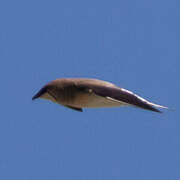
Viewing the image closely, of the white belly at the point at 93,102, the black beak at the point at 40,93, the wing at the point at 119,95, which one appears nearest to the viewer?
the wing at the point at 119,95

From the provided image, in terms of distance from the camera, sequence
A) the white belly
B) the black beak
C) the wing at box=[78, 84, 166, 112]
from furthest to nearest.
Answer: the black beak < the white belly < the wing at box=[78, 84, 166, 112]

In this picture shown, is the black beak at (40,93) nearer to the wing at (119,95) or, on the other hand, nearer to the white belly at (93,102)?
the white belly at (93,102)

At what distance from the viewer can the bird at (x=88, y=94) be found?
40.4 ft

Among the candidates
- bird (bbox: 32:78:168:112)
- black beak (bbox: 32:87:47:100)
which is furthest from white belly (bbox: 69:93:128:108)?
black beak (bbox: 32:87:47:100)

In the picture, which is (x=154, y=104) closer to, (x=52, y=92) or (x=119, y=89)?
(x=119, y=89)

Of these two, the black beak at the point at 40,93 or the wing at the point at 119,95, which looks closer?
the wing at the point at 119,95

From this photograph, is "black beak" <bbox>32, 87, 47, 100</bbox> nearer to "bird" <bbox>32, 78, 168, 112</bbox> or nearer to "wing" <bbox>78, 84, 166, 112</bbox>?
"bird" <bbox>32, 78, 168, 112</bbox>

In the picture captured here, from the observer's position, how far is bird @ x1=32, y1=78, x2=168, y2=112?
485 inches

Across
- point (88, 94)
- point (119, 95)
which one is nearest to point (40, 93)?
point (88, 94)

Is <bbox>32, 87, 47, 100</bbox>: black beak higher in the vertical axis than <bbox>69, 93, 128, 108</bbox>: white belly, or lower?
higher

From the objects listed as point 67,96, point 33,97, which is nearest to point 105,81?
point 67,96

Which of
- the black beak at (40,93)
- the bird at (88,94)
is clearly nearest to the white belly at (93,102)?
the bird at (88,94)

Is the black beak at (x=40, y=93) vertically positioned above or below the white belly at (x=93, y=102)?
above

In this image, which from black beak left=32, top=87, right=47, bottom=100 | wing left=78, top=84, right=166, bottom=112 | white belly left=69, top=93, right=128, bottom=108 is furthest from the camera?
black beak left=32, top=87, right=47, bottom=100
